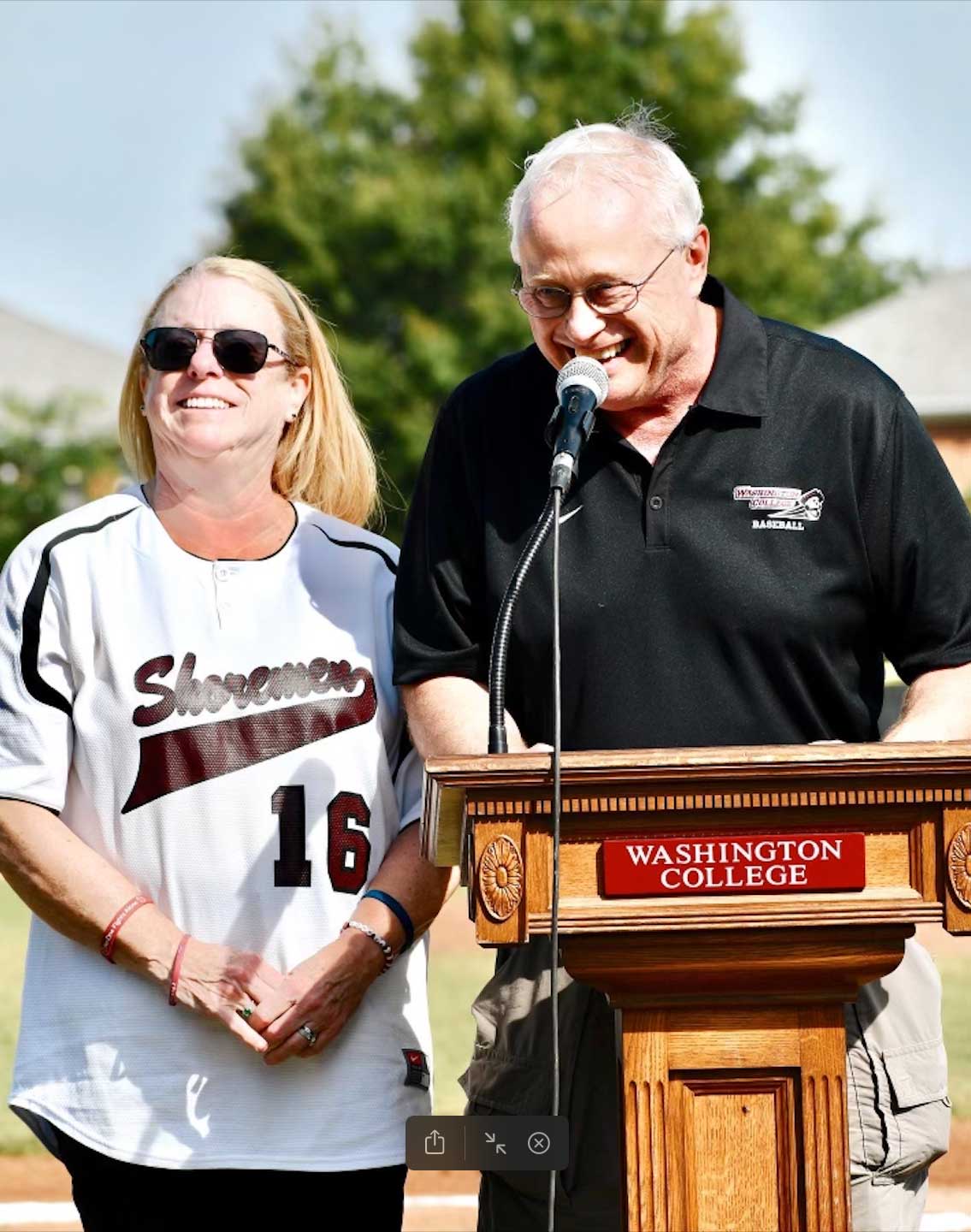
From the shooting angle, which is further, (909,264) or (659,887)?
(909,264)

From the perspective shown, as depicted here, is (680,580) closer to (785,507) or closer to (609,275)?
(785,507)

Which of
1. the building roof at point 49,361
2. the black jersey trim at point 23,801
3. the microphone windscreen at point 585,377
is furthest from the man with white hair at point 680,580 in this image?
the building roof at point 49,361

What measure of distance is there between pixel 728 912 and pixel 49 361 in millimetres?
40689

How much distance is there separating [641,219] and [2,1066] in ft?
18.5

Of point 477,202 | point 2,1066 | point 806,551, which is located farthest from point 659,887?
point 477,202

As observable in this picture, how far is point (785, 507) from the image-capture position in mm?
3189

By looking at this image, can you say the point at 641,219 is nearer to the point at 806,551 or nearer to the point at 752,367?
the point at 752,367

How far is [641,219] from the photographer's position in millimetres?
3205

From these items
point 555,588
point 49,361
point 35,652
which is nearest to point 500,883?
point 555,588

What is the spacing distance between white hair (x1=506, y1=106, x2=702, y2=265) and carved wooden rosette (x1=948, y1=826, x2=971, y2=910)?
48.5 inches

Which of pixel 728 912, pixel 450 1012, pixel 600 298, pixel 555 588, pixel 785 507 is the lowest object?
pixel 728 912

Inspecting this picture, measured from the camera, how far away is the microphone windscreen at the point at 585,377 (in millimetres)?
2893

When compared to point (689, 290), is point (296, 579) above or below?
below

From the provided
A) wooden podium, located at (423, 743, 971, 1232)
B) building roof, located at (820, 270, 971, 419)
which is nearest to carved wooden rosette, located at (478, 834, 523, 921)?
wooden podium, located at (423, 743, 971, 1232)
